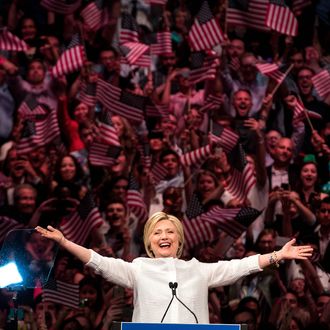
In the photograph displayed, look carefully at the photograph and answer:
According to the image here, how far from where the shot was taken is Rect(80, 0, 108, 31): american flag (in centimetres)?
983

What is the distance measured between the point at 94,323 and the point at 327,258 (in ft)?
6.23

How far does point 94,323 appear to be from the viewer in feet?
24.0

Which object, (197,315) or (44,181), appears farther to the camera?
(44,181)

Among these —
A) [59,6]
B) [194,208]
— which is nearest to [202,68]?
[59,6]

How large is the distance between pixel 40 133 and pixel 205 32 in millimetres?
1786

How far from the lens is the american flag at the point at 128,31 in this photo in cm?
963

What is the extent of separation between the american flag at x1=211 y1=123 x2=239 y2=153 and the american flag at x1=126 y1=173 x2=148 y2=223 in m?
0.90

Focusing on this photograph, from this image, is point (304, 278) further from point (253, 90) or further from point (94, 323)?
point (253, 90)

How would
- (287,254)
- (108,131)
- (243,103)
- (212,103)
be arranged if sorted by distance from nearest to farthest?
(287,254)
(108,131)
(243,103)
(212,103)

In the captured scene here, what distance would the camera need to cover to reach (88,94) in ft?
30.3

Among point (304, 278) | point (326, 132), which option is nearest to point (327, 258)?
point (304, 278)

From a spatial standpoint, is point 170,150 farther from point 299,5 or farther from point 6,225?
point 299,5

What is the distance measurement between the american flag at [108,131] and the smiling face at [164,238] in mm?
4260

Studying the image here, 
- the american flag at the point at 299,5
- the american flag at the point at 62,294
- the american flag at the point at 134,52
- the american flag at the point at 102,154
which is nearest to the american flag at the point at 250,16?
the american flag at the point at 299,5
